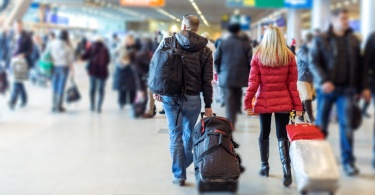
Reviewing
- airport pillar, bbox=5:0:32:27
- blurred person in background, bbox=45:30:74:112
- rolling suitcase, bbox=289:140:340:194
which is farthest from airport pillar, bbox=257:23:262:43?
airport pillar, bbox=5:0:32:27

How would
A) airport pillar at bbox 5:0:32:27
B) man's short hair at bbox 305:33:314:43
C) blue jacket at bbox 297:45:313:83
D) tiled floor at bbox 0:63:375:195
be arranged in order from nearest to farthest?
man's short hair at bbox 305:33:314:43
blue jacket at bbox 297:45:313:83
tiled floor at bbox 0:63:375:195
airport pillar at bbox 5:0:32:27

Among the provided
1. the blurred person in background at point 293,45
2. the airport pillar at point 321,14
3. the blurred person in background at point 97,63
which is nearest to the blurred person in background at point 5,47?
the blurred person in background at point 97,63

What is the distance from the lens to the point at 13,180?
5.19 m

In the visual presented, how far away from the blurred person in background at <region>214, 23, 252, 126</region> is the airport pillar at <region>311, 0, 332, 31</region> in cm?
85

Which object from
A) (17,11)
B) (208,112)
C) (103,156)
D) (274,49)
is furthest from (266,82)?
(17,11)

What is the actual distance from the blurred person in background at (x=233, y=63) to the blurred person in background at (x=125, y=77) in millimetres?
7079

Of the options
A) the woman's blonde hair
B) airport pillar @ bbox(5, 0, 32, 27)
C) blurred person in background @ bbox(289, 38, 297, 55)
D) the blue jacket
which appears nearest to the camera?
the blue jacket

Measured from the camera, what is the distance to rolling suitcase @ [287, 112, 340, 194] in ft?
7.67

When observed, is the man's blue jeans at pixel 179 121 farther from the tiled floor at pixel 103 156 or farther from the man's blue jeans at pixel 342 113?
the man's blue jeans at pixel 342 113

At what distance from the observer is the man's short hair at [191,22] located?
3.38m

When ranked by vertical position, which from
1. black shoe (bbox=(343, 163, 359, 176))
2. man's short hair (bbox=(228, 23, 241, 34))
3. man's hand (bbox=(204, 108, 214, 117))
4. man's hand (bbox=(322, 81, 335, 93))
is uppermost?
man's short hair (bbox=(228, 23, 241, 34))

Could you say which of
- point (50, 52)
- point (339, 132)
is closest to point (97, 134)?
point (50, 52)

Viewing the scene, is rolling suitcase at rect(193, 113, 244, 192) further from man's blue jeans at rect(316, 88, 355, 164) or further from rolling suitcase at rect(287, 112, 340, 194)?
man's blue jeans at rect(316, 88, 355, 164)

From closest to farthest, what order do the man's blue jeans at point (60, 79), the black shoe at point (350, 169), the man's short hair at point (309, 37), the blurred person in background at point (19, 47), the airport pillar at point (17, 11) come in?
the black shoe at point (350, 169), the man's short hair at point (309, 37), the blurred person in background at point (19, 47), the man's blue jeans at point (60, 79), the airport pillar at point (17, 11)
